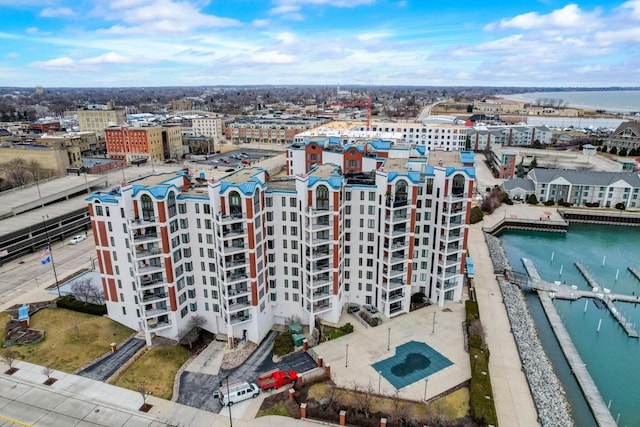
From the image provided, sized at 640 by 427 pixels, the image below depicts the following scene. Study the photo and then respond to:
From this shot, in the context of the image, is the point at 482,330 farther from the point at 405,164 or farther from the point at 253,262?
the point at 253,262

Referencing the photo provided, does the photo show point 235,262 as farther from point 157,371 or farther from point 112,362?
point 112,362

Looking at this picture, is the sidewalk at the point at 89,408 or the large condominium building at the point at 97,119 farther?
the large condominium building at the point at 97,119

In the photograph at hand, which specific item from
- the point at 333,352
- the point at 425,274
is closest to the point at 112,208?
the point at 333,352

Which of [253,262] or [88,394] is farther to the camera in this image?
[253,262]

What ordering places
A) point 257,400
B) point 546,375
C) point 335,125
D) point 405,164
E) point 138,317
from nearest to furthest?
point 257,400 < point 546,375 < point 138,317 < point 405,164 < point 335,125

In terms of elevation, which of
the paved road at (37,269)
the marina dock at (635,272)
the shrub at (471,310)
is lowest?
the marina dock at (635,272)

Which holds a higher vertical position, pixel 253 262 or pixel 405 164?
pixel 405 164

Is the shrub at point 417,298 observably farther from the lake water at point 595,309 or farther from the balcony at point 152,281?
the balcony at point 152,281

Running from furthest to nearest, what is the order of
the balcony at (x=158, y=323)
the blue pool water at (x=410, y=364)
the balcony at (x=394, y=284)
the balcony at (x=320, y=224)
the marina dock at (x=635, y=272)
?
the marina dock at (x=635, y=272)
the balcony at (x=394, y=284)
the balcony at (x=158, y=323)
the balcony at (x=320, y=224)
the blue pool water at (x=410, y=364)

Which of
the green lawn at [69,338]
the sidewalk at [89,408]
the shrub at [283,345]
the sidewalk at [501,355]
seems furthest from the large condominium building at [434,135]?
the sidewalk at [89,408]
